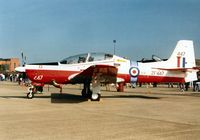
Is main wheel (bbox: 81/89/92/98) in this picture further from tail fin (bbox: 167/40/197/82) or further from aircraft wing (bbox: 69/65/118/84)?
tail fin (bbox: 167/40/197/82)

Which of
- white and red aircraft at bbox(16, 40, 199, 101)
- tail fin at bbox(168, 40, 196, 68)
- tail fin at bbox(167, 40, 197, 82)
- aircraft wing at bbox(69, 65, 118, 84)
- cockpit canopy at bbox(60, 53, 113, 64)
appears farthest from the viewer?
tail fin at bbox(168, 40, 196, 68)

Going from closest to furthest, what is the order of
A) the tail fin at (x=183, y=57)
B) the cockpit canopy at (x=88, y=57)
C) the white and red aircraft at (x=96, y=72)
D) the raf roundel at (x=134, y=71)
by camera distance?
the white and red aircraft at (x=96, y=72) < the cockpit canopy at (x=88, y=57) < the raf roundel at (x=134, y=71) < the tail fin at (x=183, y=57)

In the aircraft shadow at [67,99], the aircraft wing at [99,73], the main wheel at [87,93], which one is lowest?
the aircraft shadow at [67,99]

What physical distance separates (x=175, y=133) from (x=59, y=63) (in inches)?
438

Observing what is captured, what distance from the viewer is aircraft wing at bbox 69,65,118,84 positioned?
15766 mm

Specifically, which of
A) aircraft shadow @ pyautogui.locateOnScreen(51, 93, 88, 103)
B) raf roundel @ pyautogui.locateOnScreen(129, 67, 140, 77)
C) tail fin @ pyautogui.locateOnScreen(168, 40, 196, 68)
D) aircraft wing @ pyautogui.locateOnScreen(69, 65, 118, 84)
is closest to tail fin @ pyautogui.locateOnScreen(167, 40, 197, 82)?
tail fin @ pyautogui.locateOnScreen(168, 40, 196, 68)

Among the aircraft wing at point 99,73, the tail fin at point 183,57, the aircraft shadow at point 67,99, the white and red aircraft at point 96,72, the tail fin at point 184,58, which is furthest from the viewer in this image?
the tail fin at point 183,57

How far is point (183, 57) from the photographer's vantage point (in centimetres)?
1977

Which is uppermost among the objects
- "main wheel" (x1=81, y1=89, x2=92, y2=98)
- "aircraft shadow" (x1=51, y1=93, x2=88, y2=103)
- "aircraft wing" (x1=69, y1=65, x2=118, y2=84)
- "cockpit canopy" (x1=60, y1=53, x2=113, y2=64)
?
"cockpit canopy" (x1=60, y1=53, x2=113, y2=64)

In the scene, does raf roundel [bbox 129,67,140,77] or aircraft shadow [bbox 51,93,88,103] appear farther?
raf roundel [bbox 129,67,140,77]

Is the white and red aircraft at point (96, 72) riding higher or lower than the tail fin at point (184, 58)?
lower

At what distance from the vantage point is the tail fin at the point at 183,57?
64.7 feet

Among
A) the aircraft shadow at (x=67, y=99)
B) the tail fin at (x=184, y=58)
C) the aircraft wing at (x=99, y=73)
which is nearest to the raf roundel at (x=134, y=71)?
the aircraft wing at (x=99, y=73)

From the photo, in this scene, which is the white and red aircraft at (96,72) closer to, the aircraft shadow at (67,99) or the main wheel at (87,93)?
the main wheel at (87,93)
